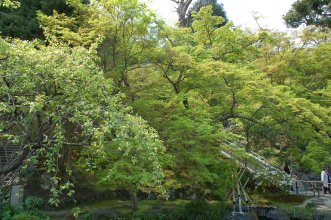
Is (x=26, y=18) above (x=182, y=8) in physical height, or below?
below

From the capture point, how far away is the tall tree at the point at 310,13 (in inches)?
957

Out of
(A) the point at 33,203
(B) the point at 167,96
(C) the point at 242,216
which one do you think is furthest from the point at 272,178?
(A) the point at 33,203

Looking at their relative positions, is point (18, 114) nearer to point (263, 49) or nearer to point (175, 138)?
point (175, 138)

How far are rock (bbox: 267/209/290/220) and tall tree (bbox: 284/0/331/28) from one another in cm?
1506

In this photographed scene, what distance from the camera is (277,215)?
1440cm

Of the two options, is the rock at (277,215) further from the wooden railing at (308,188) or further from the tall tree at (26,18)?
the tall tree at (26,18)

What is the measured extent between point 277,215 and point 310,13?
16658 millimetres

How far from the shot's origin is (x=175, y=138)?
10719 mm

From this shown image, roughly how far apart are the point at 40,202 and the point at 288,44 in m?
13.3

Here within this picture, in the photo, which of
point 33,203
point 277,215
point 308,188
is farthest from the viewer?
point 308,188

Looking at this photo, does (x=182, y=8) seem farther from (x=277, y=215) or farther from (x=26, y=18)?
(x=277, y=215)

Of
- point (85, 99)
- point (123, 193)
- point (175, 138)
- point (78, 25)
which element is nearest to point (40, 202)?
point (123, 193)

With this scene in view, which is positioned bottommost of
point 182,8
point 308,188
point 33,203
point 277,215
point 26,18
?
point 277,215

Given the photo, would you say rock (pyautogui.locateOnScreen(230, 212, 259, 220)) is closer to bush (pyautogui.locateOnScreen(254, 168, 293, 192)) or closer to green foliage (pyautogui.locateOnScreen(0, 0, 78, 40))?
bush (pyautogui.locateOnScreen(254, 168, 293, 192))
